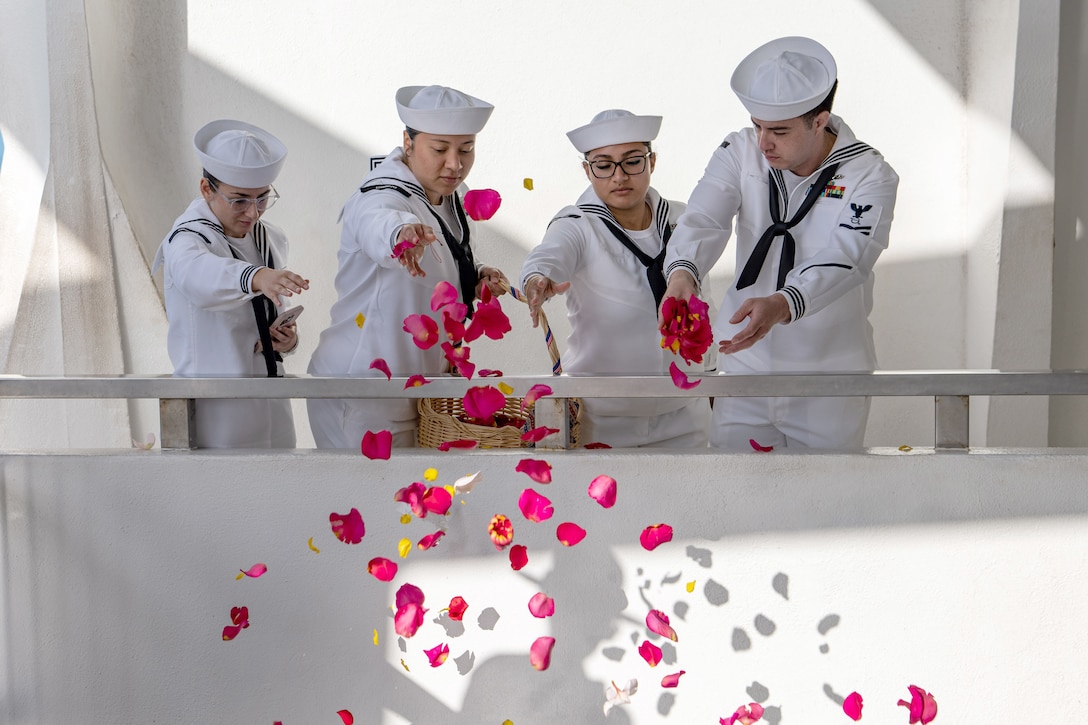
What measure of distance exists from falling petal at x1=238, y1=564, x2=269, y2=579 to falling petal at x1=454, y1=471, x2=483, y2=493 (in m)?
0.45

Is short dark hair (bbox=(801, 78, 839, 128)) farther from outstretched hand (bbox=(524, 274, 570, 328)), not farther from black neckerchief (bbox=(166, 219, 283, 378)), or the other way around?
black neckerchief (bbox=(166, 219, 283, 378))

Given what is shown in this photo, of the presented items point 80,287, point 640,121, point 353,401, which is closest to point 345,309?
point 353,401

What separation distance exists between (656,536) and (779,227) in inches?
35.4

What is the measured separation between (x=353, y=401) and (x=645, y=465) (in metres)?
1.00

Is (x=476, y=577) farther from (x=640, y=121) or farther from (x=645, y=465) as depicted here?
(x=640, y=121)

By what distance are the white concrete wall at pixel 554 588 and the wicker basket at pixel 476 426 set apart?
10.3 inches

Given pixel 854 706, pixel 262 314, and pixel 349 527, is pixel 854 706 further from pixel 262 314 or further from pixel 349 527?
pixel 262 314

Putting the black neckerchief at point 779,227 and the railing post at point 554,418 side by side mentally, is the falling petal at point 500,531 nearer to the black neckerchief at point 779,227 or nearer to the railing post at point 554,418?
the railing post at point 554,418

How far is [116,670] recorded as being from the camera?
2008 millimetres

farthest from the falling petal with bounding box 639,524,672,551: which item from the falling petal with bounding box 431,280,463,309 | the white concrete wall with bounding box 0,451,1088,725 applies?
the falling petal with bounding box 431,280,463,309

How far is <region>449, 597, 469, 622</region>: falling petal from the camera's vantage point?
191cm

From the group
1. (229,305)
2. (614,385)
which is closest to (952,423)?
(614,385)

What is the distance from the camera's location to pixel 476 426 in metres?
2.26

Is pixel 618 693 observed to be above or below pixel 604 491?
below
